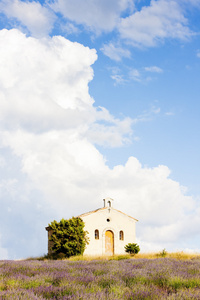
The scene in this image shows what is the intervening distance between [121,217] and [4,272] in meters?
24.3

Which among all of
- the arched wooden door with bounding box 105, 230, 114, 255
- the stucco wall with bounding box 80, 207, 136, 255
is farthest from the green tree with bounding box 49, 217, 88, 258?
Result: the arched wooden door with bounding box 105, 230, 114, 255

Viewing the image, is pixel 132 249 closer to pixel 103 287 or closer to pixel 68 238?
pixel 68 238

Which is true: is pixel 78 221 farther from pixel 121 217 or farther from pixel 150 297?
pixel 150 297

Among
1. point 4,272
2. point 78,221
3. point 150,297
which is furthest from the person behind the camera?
point 78,221

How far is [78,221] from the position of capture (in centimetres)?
2936

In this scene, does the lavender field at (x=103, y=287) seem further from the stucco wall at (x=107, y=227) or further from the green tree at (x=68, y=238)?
the stucco wall at (x=107, y=227)

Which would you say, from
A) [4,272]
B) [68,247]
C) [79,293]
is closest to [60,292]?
[79,293]

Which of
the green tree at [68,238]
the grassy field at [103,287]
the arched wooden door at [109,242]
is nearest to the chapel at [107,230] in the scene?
the arched wooden door at [109,242]

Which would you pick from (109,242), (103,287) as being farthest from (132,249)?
(103,287)

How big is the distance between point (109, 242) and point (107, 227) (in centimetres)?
139

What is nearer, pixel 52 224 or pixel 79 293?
pixel 79 293

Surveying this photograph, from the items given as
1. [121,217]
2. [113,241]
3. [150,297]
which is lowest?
[150,297]

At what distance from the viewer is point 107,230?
31.2m

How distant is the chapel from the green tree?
47.3 inches
